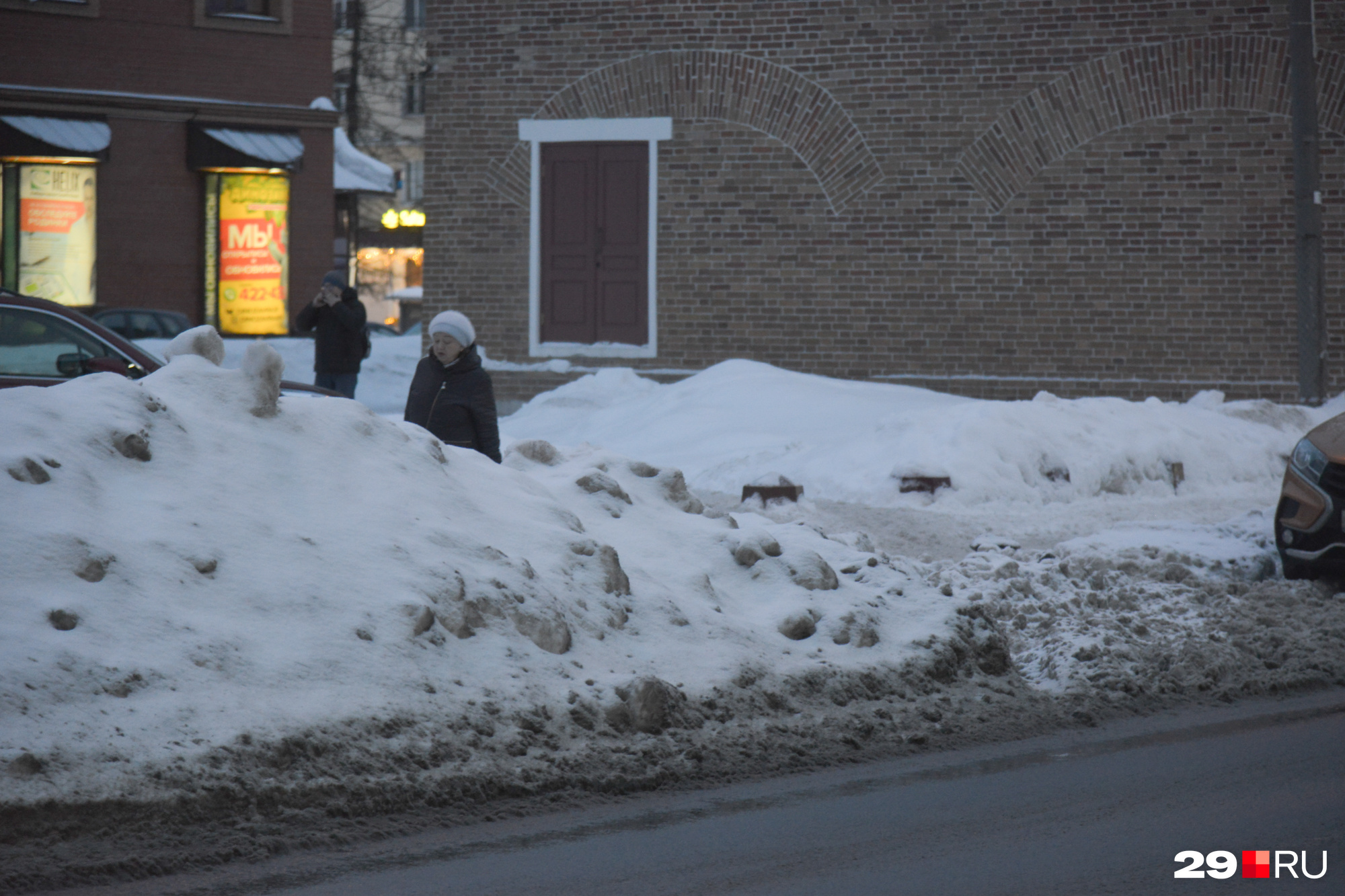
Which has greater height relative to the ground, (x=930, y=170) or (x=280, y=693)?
(x=930, y=170)

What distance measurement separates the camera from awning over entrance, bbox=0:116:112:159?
2298cm

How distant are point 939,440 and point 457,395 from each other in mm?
5171

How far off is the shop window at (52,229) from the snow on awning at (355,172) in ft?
18.7

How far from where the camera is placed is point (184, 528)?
528 centimetres

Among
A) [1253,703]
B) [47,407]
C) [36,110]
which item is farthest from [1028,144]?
[36,110]

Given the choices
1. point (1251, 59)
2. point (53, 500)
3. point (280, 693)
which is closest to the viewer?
point (280, 693)

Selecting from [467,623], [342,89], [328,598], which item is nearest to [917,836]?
[467,623]

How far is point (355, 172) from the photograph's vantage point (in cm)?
2953

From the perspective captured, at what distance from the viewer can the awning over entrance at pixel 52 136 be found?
23.0 m

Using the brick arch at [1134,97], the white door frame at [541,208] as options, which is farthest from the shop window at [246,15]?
the brick arch at [1134,97]

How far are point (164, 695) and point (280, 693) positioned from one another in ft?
1.21

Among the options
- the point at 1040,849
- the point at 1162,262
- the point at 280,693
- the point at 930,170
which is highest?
the point at 930,170

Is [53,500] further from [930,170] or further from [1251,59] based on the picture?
[1251,59]

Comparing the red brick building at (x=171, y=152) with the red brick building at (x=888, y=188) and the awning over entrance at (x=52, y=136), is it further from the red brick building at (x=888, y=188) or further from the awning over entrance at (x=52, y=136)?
the red brick building at (x=888, y=188)
